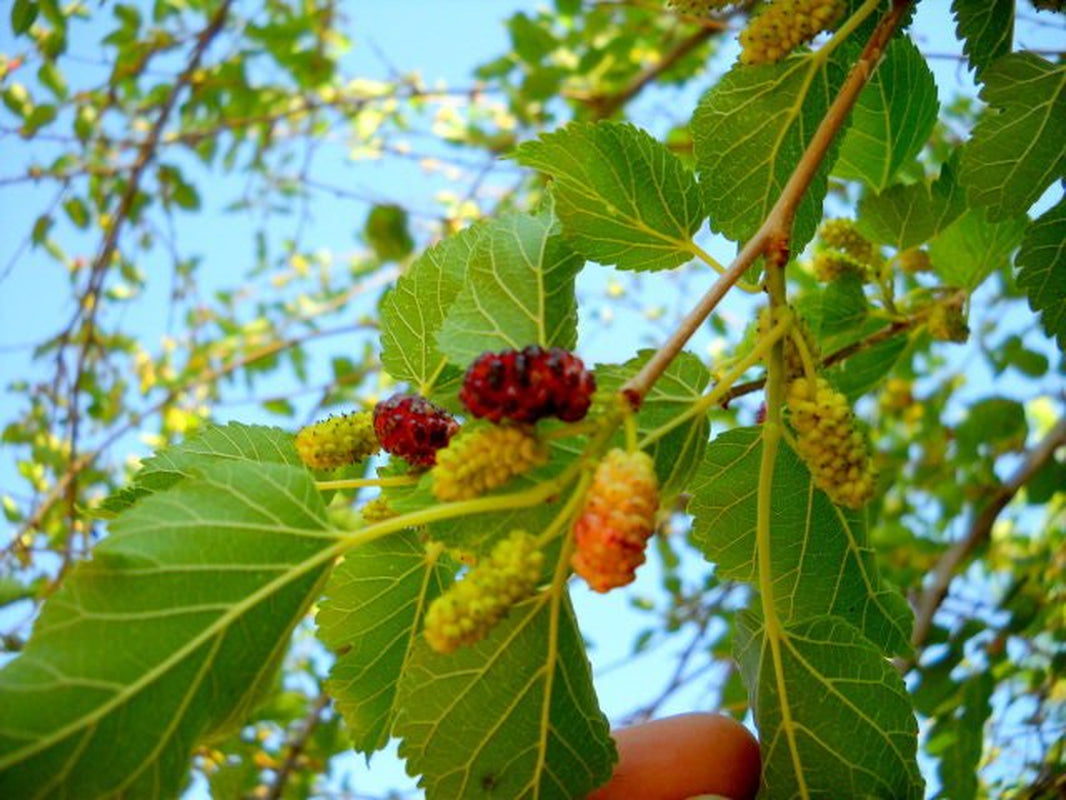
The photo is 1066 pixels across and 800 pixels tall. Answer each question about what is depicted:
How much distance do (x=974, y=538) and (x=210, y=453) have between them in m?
1.23

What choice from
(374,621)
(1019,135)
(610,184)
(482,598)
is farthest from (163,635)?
(1019,135)

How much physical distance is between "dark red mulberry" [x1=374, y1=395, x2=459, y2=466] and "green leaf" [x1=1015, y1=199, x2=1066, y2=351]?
604mm

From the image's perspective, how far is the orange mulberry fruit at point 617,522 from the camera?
0.62m

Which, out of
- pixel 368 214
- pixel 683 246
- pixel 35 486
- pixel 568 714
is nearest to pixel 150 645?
pixel 568 714

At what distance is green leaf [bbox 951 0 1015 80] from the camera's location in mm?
1047

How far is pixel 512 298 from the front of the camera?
81 cm

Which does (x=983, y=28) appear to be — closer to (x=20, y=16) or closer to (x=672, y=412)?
(x=672, y=412)

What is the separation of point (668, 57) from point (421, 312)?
6.62 ft

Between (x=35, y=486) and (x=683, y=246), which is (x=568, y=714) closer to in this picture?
(x=683, y=246)

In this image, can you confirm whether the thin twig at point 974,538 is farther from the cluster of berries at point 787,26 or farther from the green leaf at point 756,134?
the cluster of berries at point 787,26

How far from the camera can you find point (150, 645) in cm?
65

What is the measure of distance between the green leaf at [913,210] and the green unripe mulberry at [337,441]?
2.31ft

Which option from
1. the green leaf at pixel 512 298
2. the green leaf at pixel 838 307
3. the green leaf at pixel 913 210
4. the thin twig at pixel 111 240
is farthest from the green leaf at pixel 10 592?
the green leaf at pixel 913 210

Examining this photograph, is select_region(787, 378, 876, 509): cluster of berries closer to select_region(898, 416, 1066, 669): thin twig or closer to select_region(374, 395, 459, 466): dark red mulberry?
select_region(374, 395, 459, 466): dark red mulberry
